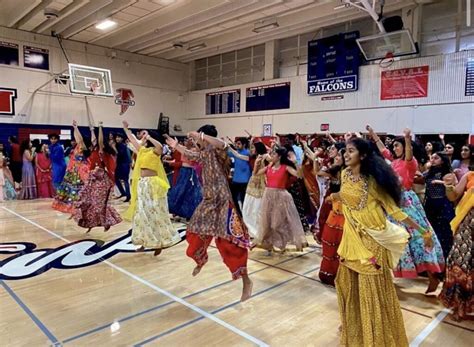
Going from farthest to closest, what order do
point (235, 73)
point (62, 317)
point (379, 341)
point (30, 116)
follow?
point (235, 73) → point (30, 116) → point (62, 317) → point (379, 341)

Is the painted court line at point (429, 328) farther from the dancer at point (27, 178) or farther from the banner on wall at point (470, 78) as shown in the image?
the dancer at point (27, 178)

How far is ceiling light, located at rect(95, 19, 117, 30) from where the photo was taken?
9.94 m

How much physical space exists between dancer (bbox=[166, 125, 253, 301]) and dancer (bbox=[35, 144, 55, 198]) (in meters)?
7.32

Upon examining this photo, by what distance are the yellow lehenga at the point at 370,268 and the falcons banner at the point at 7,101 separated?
11453 mm

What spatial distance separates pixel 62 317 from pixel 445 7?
987cm

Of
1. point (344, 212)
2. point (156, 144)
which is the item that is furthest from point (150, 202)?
point (344, 212)

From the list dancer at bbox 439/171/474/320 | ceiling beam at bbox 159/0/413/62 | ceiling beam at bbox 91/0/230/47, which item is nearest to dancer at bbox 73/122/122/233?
dancer at bbox 439/171/474/320

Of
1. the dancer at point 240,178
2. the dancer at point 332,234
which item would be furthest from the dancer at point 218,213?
the dancer at point 240,178

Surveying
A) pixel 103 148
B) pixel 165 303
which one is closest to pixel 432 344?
pixel 165 303

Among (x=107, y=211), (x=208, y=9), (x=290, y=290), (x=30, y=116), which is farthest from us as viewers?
(x=30, y=116)

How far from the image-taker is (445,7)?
28.4ft

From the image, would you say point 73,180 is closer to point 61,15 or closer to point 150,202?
point 150,202

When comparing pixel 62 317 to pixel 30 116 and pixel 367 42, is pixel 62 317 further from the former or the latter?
pixel 30 116

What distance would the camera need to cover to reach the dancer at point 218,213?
2.98 metres
